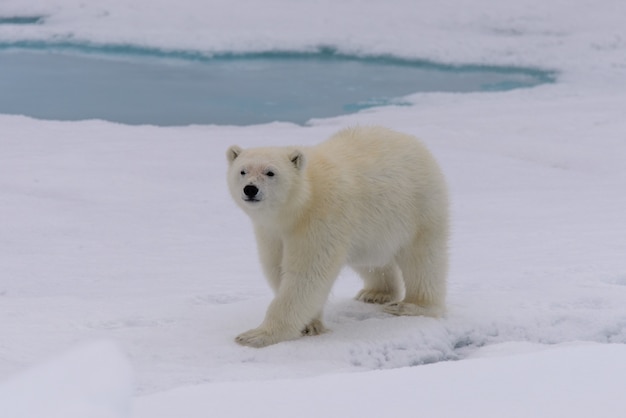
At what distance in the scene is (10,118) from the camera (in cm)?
1009

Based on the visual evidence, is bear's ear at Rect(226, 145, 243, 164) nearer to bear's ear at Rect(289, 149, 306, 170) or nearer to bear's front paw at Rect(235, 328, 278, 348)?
bear's ear at Rect(289, 149, 306, 170)

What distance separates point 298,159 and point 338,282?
1.84 metres

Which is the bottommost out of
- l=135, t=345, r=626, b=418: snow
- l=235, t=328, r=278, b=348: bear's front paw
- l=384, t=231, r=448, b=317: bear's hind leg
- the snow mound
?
l=235, t=328, r=278, b=348: bear's front paw

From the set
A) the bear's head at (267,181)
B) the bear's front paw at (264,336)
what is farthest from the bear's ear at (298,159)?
the bear's front paw at (264,336)

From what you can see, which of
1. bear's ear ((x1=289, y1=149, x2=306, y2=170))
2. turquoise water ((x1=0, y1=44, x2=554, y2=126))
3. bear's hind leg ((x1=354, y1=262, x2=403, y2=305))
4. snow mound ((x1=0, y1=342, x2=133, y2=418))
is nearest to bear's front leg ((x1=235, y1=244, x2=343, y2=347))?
bear's ear ((x1=289, y1=149, x2=306, y2=170))

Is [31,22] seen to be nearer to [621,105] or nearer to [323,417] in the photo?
[621,105]

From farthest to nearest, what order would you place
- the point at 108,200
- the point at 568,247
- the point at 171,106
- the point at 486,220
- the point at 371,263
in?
the point at 171,106 → the point at 108,200 → the point at 486,220 → the point at 568,247 → the point at 371,263

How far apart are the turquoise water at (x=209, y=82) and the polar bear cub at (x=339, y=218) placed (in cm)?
746

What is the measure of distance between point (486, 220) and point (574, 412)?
15.8ft

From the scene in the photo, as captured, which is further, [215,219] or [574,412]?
[215,219]

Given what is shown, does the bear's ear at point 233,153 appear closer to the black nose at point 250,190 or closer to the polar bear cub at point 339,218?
the polar bear cub at point 339,218

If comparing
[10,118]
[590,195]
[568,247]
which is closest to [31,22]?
[10,118]

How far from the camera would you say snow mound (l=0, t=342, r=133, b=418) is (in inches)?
60.1

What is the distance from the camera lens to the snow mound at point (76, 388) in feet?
5.01
